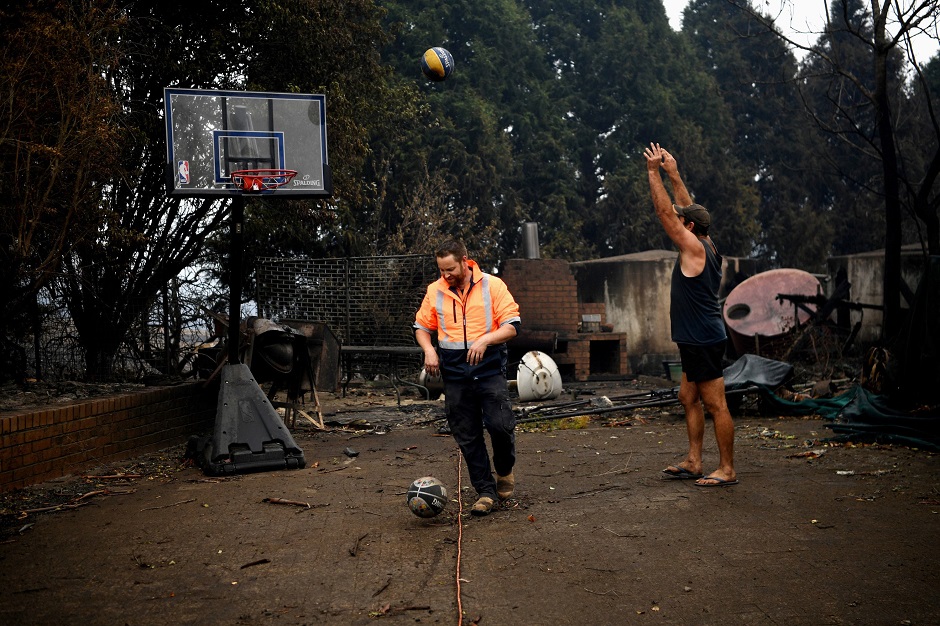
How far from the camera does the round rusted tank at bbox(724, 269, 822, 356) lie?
18.1m

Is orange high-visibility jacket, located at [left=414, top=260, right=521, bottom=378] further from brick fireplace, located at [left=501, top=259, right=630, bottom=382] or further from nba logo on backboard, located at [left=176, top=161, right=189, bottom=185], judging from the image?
brick fireplace, located at [left=501, top=259, right=630, bottom=382]

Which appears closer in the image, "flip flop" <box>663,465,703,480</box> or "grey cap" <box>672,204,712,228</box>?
"grey cap" <box>672,204,712,228</box>

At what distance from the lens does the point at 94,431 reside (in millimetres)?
7863

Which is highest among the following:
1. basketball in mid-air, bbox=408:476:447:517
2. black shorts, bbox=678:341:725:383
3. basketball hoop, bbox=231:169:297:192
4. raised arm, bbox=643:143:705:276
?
basketball hoop, bbox=231:169:297:192

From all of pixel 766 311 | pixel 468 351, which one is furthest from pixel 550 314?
pixel 468 351

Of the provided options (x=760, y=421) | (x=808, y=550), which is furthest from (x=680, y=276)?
(x=760, y=421)

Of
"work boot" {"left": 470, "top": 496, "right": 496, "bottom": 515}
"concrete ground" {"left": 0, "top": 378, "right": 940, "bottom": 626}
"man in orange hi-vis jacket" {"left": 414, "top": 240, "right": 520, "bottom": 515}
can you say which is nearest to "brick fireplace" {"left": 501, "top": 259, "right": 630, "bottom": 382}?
"concrete ground" {"left": 0, "top": 378, "right": 940, "bottom": 626}

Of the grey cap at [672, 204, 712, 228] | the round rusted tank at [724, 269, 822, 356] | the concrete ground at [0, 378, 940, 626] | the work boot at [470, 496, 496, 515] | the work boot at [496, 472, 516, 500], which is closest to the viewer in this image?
the concrete ground at [0, 378, 940, 626]

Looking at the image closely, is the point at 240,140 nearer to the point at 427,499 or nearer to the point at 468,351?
the point at 468,351

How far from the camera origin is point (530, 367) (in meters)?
13.4

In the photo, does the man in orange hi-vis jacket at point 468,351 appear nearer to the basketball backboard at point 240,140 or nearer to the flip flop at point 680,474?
the flip flop at point 680,474

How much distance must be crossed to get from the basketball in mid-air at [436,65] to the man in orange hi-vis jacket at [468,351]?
19.9 ft

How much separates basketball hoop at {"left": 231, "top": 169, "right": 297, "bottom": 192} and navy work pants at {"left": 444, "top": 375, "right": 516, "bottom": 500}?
11.9 ft

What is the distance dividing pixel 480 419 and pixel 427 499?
0.75 m
